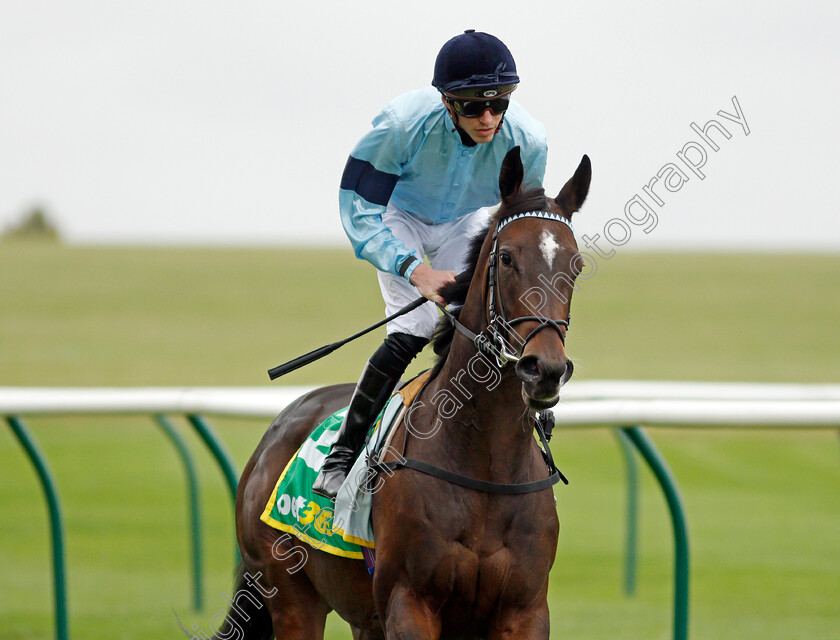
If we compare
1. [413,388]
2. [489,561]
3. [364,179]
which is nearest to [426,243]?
[364,179]

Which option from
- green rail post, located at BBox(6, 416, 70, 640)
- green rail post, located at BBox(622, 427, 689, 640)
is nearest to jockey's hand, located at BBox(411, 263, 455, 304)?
green rail post, located at BBox(622, 427, 689, 640)

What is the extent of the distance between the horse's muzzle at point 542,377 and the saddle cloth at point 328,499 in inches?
28.8

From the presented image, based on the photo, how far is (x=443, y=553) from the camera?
2789 millimetres

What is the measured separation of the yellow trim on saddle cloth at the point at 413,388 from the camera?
316 cm

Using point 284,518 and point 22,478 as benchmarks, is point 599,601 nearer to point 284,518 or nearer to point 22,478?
point 284,518

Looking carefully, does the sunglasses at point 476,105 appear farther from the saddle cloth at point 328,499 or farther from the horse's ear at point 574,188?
the saddle cloth at point 328,499

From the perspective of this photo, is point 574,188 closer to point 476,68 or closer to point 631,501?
point 476,68

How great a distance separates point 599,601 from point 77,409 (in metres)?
3.51

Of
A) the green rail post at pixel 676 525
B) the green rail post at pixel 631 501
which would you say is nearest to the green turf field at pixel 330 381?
the green rail post at pixel 631 501

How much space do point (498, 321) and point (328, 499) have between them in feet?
3.13

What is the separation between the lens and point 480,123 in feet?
10.2

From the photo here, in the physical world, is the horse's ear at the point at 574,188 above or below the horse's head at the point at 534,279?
above

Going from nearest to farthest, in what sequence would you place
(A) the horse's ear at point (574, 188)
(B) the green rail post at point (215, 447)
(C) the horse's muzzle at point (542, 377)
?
(C) the horse's muzzle at point (542, 377) → (A) the horse's ear at point (574, 188) → (B) the green rail post at point (215, 447)

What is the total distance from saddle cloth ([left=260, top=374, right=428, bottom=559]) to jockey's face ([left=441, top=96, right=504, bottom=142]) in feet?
2.43
